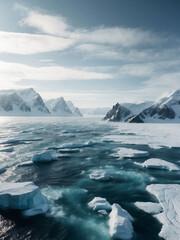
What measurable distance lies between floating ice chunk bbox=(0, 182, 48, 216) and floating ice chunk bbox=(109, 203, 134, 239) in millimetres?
5865

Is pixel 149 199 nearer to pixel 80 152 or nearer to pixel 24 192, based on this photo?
pixel 24 192

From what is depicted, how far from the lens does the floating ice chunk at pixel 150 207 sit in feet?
50.1

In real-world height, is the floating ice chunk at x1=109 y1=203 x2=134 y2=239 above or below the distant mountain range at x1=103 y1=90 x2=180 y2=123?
below

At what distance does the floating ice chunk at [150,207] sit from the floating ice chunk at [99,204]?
8.89ft

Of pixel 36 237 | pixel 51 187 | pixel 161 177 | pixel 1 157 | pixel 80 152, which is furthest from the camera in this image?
pixel 80 152

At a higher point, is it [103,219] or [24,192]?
[24,192]

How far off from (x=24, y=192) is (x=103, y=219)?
6.90 meters

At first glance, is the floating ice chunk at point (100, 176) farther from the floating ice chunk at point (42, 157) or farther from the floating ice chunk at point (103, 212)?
the floating ice chunk at point (42, 157)

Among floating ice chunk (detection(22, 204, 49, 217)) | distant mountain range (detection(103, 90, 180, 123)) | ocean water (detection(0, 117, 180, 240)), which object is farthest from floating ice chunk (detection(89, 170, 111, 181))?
distant mountain range (detection(103, 90, 180, 123))

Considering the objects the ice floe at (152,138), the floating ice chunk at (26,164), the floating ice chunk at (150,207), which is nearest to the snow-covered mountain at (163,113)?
the ice floe at (152,138)

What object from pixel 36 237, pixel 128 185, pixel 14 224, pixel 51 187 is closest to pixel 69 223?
pixel 36 237

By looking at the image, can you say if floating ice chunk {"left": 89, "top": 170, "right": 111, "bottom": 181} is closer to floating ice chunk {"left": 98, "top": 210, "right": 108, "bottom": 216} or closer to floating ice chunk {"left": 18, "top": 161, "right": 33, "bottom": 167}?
floating ice chunk {"left": 98, "top": 210, "right": 108, "bottom": 216}

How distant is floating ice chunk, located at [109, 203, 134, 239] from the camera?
12.4m

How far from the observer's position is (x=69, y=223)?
13984 millimetres
